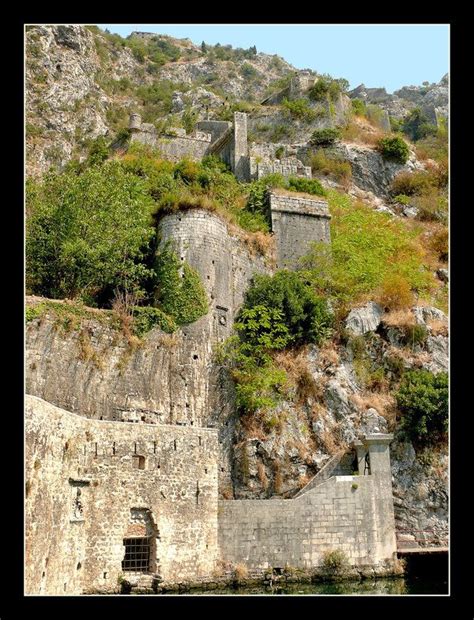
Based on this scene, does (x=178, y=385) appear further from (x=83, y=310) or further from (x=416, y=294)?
(x=416, y=294)

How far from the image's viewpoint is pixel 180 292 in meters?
24.8

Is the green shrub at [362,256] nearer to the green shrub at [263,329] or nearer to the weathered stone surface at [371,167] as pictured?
the green shrub at [263,329]

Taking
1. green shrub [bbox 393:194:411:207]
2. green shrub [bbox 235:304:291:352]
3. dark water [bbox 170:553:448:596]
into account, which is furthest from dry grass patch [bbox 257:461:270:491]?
green shrub [bbox 393:194:411:207]

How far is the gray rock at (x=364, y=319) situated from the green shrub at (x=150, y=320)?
671 cm

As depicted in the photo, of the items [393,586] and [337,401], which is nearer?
[393,586]

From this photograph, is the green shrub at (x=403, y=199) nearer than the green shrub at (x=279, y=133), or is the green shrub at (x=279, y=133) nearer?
the green shrub at (x=403, y=199)

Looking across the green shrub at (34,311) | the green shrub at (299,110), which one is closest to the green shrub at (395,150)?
the green shrub at (299,110)

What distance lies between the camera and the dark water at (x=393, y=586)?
18.1 m

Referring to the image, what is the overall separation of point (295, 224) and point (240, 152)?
7737 millimetres

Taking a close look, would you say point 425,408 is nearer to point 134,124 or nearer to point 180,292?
point 180,292

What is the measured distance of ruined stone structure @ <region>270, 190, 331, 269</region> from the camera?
29.7m

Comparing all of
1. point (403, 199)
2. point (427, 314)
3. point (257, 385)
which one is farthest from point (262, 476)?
point (403, 199)

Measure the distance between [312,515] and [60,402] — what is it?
8273mm

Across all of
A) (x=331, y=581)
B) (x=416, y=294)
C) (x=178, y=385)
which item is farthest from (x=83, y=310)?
(x=416, y=294)
